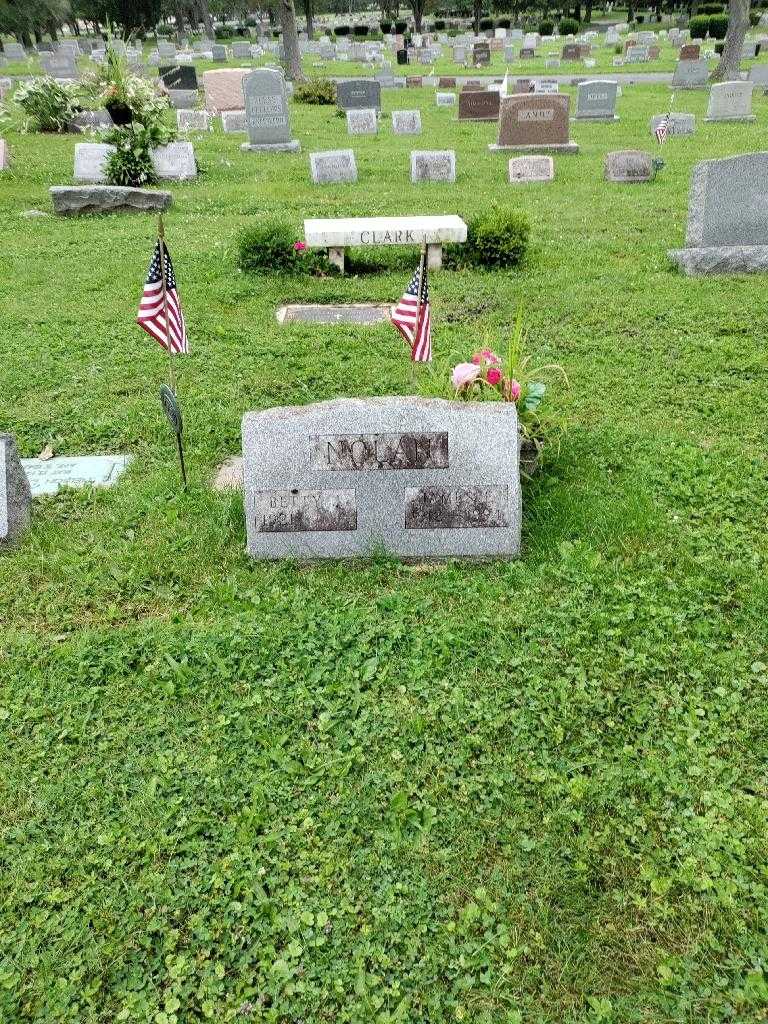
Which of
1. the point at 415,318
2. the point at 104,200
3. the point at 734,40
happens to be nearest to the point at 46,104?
the point at 104,200

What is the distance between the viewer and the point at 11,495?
4871 mm

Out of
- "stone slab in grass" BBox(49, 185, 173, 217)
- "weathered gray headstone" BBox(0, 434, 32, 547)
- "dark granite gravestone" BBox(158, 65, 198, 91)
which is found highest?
"dark granite gravestone" BBox(158, 65, 198, 91)

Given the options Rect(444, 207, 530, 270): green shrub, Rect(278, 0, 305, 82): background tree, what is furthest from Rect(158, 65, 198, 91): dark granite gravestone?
Rect(444, 207, 530, 270): green shrub

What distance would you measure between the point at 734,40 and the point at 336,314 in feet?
80.0

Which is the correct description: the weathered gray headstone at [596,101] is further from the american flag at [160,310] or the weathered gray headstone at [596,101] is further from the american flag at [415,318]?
the american flag at [160,310]

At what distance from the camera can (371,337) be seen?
7637mm

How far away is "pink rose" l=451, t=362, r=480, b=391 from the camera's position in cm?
502

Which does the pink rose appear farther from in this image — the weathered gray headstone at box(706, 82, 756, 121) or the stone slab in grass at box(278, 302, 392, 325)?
the weathered gray headstone at box(706, 82, 756, 121)

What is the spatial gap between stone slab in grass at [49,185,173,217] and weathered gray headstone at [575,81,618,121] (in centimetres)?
1306

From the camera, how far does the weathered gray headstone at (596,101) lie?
20719 millimetres

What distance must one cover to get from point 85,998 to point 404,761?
4.67 ft

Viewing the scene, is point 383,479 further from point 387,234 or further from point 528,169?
point 528,169

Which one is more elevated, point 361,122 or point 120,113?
point 120,113

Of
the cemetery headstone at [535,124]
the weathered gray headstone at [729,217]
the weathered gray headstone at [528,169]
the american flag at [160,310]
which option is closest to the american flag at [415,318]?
the american flag at [160,310]
